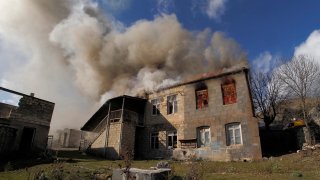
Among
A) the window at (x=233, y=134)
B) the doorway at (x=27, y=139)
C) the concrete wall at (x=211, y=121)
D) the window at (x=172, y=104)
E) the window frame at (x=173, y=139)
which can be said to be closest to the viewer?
the concrete wall at (x=211, y=121)

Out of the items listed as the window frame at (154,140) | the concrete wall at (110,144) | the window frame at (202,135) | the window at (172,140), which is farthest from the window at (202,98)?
the concrete wall at (110,144)

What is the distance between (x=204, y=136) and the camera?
20.3m

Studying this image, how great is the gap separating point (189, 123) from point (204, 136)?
174cm

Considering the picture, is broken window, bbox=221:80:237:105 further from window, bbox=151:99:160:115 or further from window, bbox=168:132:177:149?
window, bbox=151:99:160:115

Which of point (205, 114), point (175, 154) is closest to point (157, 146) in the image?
point (175, 154)

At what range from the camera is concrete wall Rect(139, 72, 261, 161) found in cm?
1808

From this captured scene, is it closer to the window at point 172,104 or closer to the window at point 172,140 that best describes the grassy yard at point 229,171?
the window at point 172,140

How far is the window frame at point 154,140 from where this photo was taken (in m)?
23.2

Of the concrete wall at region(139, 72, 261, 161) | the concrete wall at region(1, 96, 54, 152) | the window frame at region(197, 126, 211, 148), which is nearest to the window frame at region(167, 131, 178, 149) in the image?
the concrete wall at region(139, 72, 261, 161)

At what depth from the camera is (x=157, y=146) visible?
2305 centimetres

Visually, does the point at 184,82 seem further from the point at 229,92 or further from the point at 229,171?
the point at 229,171

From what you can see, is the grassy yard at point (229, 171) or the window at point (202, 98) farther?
the window at point (202, 98)

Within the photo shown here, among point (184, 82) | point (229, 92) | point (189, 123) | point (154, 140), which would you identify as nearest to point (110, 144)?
point (154, 140)

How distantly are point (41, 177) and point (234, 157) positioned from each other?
42.8ft
